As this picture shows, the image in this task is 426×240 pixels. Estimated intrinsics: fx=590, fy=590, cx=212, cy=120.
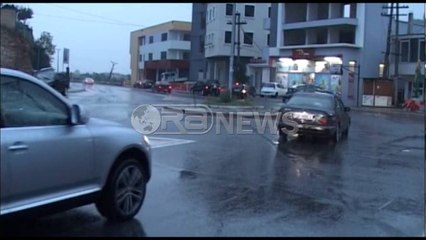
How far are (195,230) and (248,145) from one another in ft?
29.4

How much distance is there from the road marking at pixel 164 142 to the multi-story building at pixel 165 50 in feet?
246

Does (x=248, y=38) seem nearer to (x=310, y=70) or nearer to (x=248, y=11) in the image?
(x=248, y=11)

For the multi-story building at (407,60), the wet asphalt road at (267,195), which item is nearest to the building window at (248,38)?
the multi-story building at (407,60)

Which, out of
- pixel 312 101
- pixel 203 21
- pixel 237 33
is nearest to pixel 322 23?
pixel 237 33

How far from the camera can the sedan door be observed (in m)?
5.32

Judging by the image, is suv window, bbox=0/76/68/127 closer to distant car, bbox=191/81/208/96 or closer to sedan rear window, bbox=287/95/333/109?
sedan rear window, bbox=287/95/333/109

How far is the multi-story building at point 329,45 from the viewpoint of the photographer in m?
53.3

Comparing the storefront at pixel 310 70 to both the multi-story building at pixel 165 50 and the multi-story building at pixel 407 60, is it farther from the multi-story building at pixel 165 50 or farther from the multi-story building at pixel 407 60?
the multi-story building at pixel 165 50

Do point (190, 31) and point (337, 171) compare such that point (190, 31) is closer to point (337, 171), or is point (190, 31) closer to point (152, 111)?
point (152, 111)

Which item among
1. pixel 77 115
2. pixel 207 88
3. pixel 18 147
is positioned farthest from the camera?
pixel 207 88

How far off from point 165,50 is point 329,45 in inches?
Answer: 1662

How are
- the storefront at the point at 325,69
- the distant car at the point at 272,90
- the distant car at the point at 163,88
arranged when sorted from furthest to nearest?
the distant car at the point at 163,88
the distant car at the point at 272,90
the storefront at the point at 325,69

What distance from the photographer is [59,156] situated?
5.77 metres

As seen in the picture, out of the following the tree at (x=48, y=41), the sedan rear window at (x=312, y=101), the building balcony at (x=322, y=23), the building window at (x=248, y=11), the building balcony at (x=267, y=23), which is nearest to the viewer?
the sedan rear window at (x=312, y=101)
